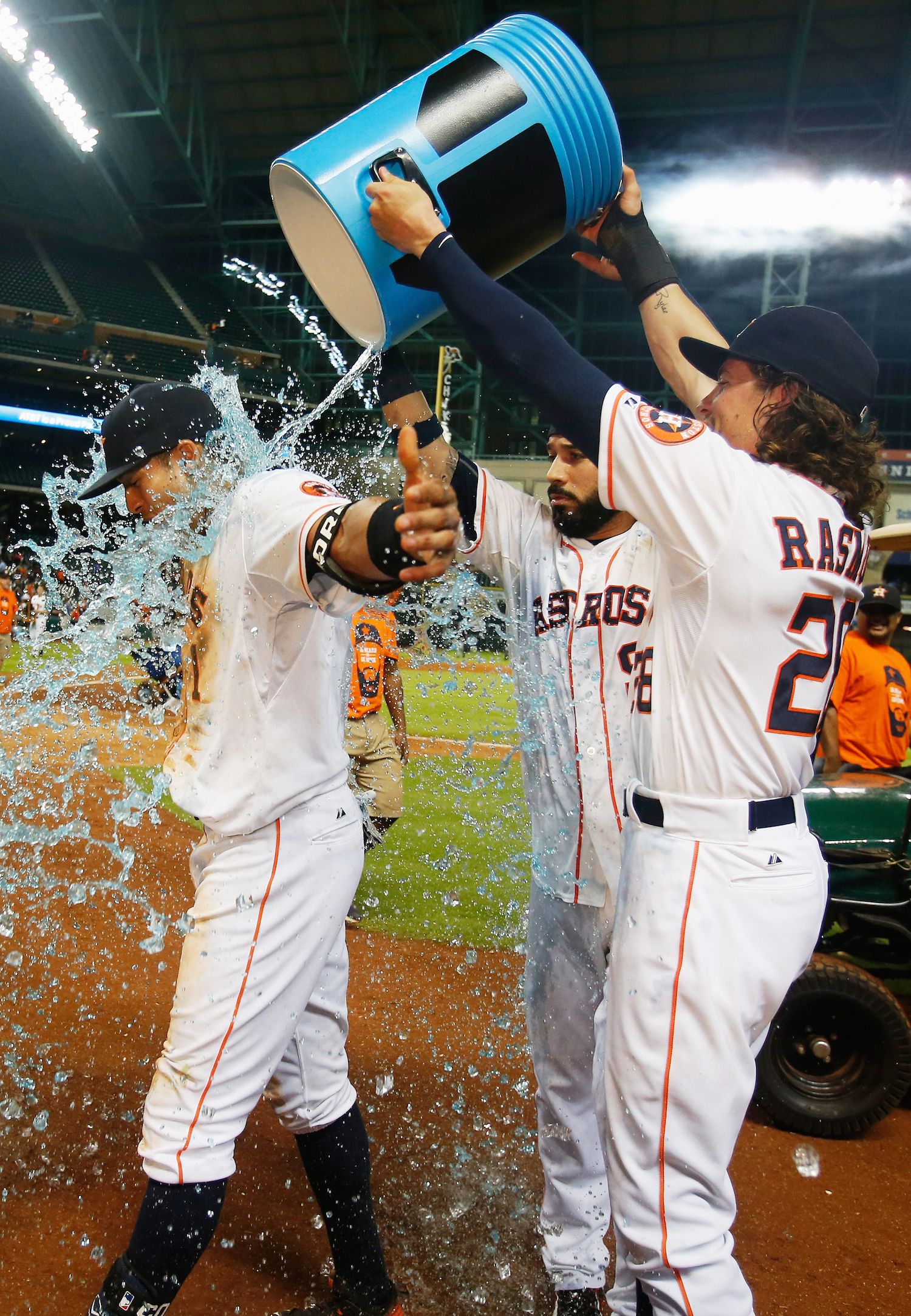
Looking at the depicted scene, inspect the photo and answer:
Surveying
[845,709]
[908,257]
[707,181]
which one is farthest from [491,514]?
[908,257]

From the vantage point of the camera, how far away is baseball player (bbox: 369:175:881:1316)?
1633 mm

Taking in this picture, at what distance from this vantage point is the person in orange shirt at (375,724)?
17.3 ft

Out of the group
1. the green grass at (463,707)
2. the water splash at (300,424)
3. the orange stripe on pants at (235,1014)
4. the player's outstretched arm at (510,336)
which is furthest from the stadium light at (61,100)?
the orange stripe on pants at (235,1014)

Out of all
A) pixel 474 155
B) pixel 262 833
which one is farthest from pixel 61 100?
pixel 262 833

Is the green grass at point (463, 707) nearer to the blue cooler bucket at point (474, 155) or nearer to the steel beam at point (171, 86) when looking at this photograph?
the blue cooler bucket at point (474, 155)

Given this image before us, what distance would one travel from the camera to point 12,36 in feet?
74.7

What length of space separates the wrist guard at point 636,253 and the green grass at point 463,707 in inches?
293

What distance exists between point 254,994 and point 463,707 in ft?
43.8

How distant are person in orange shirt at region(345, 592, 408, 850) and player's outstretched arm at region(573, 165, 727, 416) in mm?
2975

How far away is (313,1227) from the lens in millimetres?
2648

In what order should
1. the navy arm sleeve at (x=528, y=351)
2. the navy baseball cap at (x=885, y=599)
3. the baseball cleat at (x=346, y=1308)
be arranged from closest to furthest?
the navy arm sleeve at (x=528, y=351)
the baseball cleat at (x=346, y=1308)
the navy baseball cap at (x=885, y=599)

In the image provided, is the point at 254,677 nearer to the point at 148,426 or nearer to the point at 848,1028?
the point at 148,426

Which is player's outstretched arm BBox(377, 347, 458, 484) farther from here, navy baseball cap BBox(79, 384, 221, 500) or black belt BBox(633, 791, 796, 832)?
black belt BBox(633, 791, 796, 832)

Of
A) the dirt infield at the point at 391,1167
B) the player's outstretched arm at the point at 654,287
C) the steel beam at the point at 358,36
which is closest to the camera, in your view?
the player's outstretched arm at the point at 654,287
